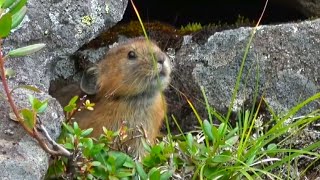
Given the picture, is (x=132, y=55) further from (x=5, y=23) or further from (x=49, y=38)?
(x=5, y=23)

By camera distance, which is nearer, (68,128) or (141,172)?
(141,172)

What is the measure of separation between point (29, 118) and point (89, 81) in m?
1.85

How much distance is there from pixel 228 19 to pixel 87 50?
1.26 m

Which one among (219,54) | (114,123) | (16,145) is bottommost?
(114,123)

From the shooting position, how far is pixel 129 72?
568 centimetres

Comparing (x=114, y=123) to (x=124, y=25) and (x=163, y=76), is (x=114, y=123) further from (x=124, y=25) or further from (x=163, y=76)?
(x=124, y=25)

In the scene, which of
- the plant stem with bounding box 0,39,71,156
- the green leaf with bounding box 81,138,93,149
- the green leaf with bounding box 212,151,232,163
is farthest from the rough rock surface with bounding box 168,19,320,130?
the plant stem with bounding box 0,39,71,156

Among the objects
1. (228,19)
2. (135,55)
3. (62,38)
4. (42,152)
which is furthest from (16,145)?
(228,19)

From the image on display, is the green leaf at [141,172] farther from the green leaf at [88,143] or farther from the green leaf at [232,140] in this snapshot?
the green leaf at [232,140]

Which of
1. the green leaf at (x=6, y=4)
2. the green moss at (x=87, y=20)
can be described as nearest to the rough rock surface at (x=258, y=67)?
the green moss at (x=87, y=20)

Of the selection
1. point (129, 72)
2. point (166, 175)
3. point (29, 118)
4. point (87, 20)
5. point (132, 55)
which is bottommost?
point (129, 72)

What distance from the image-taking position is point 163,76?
17.8 ft

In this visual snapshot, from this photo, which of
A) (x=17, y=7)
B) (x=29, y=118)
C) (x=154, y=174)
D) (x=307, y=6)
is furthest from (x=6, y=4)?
(x=307, y=6)

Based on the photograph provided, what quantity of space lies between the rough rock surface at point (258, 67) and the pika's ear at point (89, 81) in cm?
56
